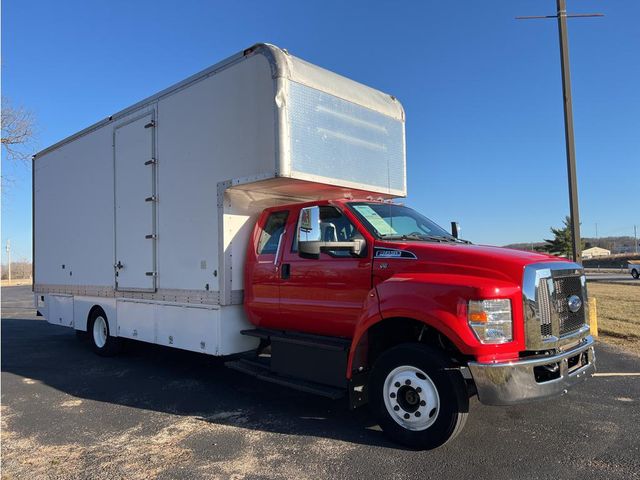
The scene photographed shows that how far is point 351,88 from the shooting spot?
20.6 ft

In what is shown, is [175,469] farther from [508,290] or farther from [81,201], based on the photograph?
[81,201]

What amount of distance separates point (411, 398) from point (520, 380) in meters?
0.92

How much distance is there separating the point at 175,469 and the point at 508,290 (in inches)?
118

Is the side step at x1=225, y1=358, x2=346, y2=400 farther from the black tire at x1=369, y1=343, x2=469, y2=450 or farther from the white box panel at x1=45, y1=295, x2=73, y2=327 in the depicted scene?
the white box panel at x1=45, y1=295, x2=73, y2=327

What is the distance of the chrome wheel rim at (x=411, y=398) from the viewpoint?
13.6 ft

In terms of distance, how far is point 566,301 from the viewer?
443 cm

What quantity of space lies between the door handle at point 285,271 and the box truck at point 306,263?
0.06 ft

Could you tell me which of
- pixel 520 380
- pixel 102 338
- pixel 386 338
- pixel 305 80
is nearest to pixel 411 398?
pixel 386 338

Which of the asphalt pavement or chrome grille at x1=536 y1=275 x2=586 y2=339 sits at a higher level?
chrome grille at x1=536 y1=275 x2=586 y2=339

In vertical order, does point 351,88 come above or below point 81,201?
above

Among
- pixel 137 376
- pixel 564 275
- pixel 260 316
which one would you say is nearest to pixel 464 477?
pixel 564 275

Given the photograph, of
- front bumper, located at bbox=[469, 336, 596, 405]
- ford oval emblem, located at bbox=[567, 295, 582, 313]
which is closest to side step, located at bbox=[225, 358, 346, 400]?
front bumper, located at bbox=[469, 336, 596, 405]

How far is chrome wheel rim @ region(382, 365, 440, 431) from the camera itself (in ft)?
13.6

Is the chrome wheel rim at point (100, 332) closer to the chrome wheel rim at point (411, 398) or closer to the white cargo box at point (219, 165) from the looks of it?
the white cargo box at point (219, 165)
